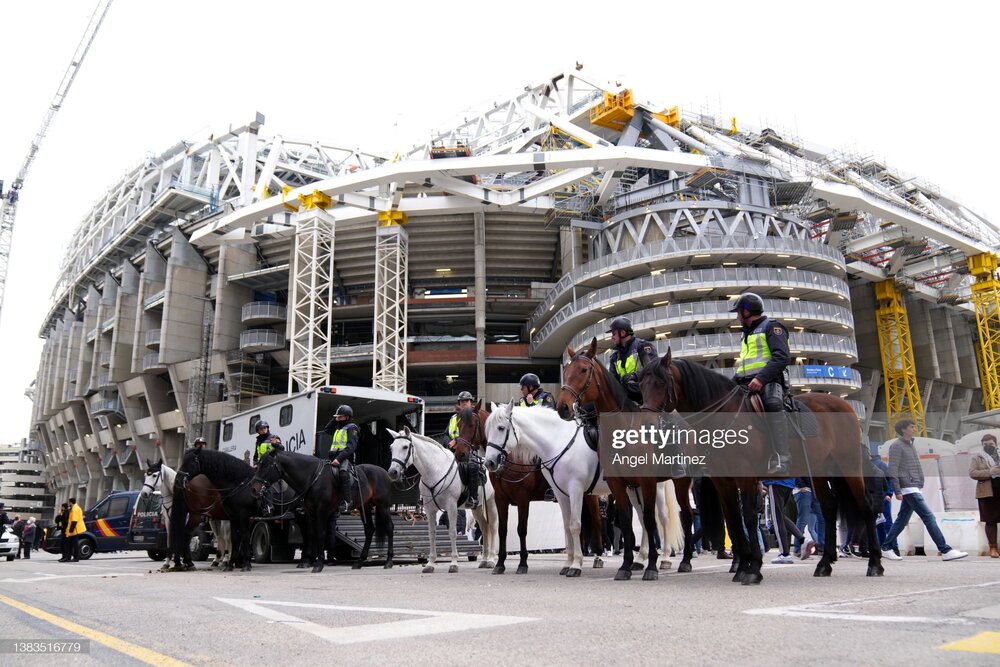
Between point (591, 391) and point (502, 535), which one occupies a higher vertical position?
point (591, 391)

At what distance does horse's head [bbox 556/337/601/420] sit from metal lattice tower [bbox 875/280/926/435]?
→ 206 ft

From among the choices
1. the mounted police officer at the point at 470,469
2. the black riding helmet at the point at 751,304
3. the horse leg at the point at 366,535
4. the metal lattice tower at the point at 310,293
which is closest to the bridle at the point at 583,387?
the black riding helmet at the point at 751,304

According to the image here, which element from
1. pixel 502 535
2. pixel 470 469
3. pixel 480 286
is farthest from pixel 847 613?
pixel 480 286

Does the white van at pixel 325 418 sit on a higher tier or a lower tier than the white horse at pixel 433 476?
higher

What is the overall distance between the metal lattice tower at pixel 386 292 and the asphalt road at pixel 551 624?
42.8m

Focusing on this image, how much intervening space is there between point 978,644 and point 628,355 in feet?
19.5

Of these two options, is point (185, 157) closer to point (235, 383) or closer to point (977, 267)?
point (235, 383)

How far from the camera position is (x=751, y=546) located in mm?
6957

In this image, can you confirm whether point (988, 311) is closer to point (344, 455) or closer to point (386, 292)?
point (386, 292)

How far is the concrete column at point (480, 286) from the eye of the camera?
51.9 metres

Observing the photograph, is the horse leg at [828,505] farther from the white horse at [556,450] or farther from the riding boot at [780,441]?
the white horse at [556,450]

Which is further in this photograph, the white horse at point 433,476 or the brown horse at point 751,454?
the white horse at point 433,476

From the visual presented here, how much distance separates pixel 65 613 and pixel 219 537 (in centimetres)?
983

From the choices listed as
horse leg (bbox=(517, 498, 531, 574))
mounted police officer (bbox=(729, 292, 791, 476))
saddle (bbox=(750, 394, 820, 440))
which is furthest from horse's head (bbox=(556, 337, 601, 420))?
horse leg (bbox=(517, 498, 531, 574))
